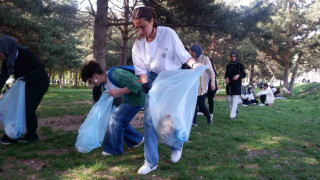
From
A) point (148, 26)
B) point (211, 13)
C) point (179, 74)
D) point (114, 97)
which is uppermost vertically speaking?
point (211, 13)

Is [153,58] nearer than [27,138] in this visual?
Yes

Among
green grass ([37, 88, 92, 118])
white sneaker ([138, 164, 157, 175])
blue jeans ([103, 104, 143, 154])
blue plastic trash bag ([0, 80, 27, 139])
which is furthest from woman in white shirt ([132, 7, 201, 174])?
green grass ([37, 88, 92, 118])

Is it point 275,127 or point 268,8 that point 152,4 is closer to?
point 275,127

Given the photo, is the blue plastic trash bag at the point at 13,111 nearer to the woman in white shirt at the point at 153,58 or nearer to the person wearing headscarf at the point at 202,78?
the woman in white shirt at the point at 153,58

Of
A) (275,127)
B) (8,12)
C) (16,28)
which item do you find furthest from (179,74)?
(16,28)

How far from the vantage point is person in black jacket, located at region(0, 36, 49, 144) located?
367 centimetres

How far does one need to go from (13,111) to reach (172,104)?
259 cm

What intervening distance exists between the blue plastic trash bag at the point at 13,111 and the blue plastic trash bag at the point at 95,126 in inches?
48.5

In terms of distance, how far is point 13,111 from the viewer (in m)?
3.74

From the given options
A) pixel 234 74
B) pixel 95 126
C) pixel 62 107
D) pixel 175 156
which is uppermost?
pixel 234 74

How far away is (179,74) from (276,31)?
19.4 metres

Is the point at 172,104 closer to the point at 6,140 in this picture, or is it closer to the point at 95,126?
the point at 95,126

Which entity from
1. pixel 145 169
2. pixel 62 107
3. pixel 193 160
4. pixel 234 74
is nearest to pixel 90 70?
pixel 145 169

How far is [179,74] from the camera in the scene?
8.93 feet
